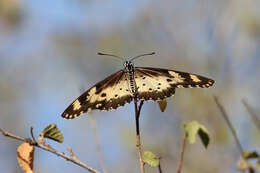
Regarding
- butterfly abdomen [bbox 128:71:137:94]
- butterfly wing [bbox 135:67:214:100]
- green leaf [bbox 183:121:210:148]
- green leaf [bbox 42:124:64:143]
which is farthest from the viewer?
butterfly abdomen [bbox 128:71:137:94]

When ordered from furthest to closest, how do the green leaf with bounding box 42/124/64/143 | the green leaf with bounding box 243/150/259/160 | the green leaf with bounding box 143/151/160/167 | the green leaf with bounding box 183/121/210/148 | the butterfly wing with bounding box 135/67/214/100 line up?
the butterfly wing with bounding box 135/67/214/100
the green leaf with bounding box 42/124/64/143
the green leaf with bounding box 143/151/160/167
the green leaf with bounding box 183/121/210/148
the green leaf with bounding box 243/150/259/160

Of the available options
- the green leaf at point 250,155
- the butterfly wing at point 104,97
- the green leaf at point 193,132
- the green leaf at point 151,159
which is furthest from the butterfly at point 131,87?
the green leaf at point 250,155

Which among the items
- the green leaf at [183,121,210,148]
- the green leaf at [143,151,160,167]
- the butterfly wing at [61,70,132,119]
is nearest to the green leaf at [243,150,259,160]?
the green leaf at [183,121,210,148]

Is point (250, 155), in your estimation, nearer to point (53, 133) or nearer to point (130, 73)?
point (53, 133)

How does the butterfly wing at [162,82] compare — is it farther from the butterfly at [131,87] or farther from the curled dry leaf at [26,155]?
the curled dry leaf at [26,155]

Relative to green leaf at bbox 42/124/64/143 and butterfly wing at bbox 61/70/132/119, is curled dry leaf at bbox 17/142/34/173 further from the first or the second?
butterfly wing at bbox 61/70/132/119

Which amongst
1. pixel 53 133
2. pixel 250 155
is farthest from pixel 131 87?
pixel 250 155

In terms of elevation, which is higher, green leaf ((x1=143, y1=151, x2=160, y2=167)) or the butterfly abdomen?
the butterfly abdomen

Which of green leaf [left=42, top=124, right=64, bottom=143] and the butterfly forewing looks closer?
green leaf [left=42, top=124, right=64, bottom=143]
